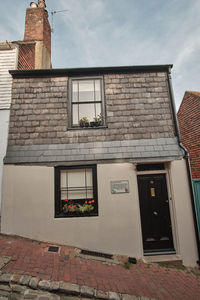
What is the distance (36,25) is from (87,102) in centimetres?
603

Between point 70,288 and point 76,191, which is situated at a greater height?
point 76,191

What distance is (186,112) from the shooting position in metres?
10.1

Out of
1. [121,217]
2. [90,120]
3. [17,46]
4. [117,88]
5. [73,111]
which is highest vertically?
[17,46]

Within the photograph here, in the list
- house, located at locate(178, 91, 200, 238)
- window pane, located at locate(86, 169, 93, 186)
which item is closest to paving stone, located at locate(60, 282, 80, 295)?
window pane, located at locate(86, 169, 93, 186)

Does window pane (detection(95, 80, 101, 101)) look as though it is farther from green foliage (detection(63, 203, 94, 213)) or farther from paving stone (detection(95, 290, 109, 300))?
paving stone (detection(95, 290, 109, 300))

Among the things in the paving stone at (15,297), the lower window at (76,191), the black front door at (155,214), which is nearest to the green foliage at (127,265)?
the black front door at (155,214)

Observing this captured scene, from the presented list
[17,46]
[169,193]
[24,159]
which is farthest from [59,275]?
[17,46]

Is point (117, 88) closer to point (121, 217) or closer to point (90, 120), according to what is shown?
point (90, 120)

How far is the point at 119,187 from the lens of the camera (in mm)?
4961

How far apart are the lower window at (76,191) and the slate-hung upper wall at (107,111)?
1.02 m

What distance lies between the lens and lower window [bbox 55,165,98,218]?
488 cm

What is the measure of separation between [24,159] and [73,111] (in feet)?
7.58

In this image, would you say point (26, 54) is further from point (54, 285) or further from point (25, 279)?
point (54, 285)

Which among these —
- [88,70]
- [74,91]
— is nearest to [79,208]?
[74,91]
